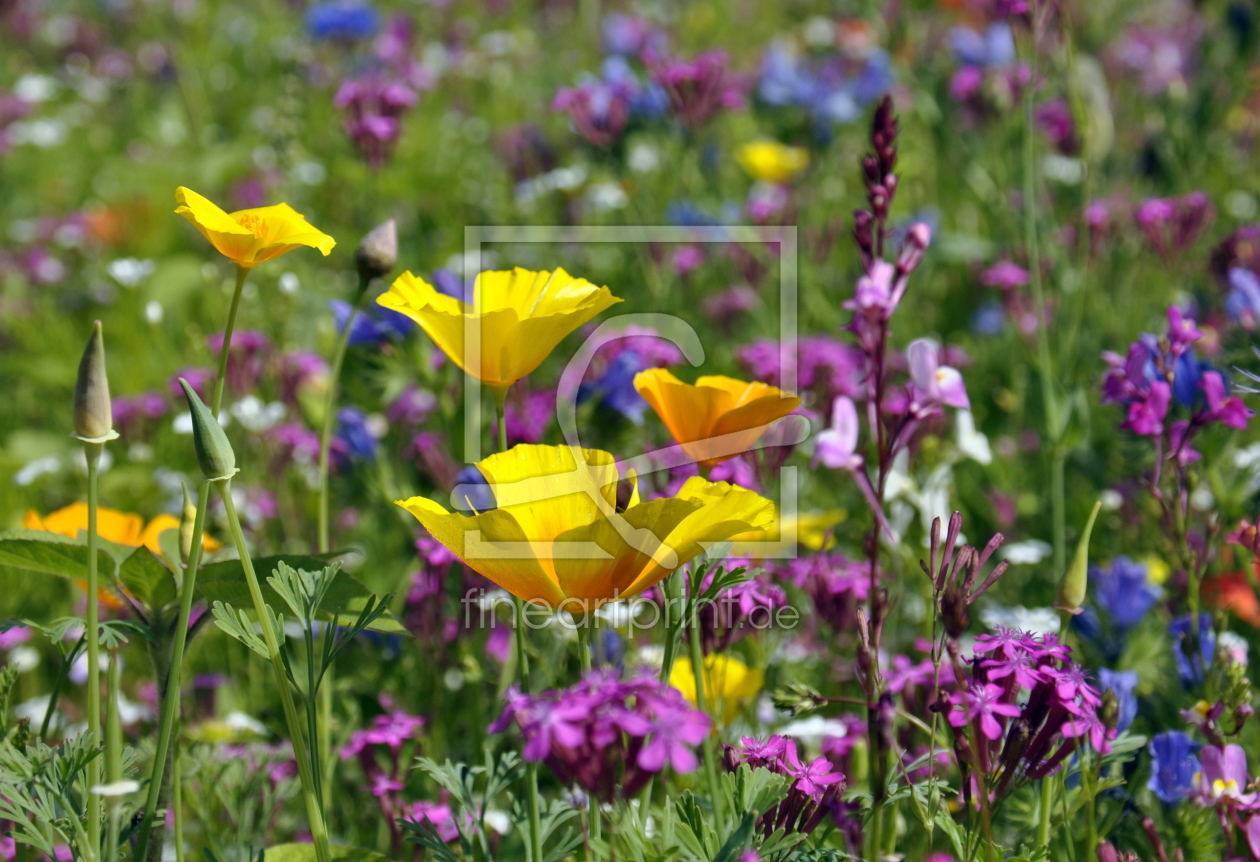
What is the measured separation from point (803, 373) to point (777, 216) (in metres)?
1.55

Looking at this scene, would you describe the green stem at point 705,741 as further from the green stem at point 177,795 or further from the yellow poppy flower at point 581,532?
the green stem at point 177,795

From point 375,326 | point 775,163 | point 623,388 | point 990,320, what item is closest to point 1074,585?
point 623,388

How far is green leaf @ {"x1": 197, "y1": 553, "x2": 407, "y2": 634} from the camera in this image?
128 cm

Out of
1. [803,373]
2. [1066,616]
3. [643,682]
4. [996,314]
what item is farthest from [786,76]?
[643,682]

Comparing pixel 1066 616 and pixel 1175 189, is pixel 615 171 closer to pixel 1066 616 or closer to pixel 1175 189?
pixel 1175 189

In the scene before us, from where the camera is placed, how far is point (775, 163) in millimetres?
4586

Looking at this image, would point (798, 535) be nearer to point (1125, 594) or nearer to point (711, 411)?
point (1125, 594)

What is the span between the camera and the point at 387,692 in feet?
7.00

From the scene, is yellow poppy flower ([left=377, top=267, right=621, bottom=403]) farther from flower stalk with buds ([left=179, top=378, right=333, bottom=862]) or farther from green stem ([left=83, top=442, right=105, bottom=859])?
green stem ([left=83, top=442, right=105, bottom=859])

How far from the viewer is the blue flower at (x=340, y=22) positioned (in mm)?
5109

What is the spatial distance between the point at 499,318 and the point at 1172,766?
1.11m

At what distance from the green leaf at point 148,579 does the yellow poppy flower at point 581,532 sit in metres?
0.43

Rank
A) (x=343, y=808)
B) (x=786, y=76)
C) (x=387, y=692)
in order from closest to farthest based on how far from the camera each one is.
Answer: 1. (x=343, y=808)
2. (x=387, y=692)
3. (x=786, y=76)

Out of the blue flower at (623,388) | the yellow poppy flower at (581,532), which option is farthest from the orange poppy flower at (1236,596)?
the yellow poppy flower at (581,532)
